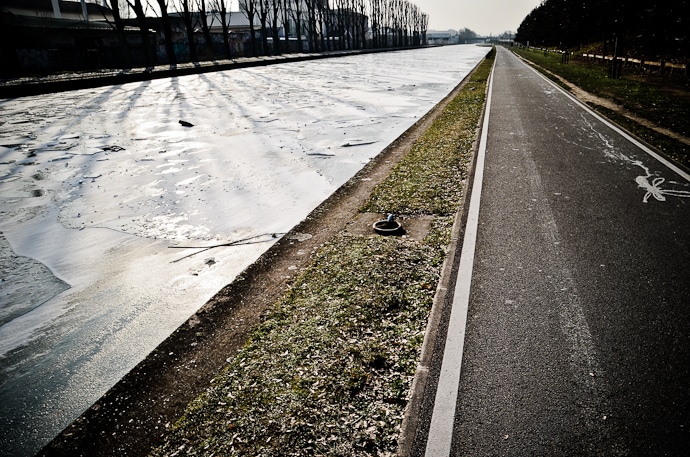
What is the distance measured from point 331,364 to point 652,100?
19.7 meters

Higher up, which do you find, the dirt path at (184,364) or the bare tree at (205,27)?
the bare tree at (205,27)

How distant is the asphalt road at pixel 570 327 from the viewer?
2.98 m

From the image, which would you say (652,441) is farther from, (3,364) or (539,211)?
(3,364)

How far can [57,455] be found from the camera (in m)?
3.00

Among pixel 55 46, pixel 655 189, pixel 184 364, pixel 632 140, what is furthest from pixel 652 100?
pixel 55 46

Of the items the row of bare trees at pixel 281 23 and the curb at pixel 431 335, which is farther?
the row of bare trees at pixel 281 23

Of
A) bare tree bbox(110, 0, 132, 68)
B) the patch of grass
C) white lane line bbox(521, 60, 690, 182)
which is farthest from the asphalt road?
bare tree bbox(110, 0, 132, 68)

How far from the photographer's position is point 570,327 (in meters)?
4.02

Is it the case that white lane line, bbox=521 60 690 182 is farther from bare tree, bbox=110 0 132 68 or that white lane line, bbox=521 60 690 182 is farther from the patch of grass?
bare tree, bbox=110 0 132 68

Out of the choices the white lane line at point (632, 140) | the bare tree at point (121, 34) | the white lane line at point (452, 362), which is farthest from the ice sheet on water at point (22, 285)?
the bare tree at point (121, 34)

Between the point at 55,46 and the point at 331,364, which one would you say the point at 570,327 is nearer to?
the point at 331,364

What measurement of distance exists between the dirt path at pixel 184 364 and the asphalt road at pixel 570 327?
1.87m

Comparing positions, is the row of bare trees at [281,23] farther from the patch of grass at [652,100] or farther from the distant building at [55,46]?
the patch of grass at [652,100]

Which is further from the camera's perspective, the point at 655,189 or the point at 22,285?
the point at 655,189
